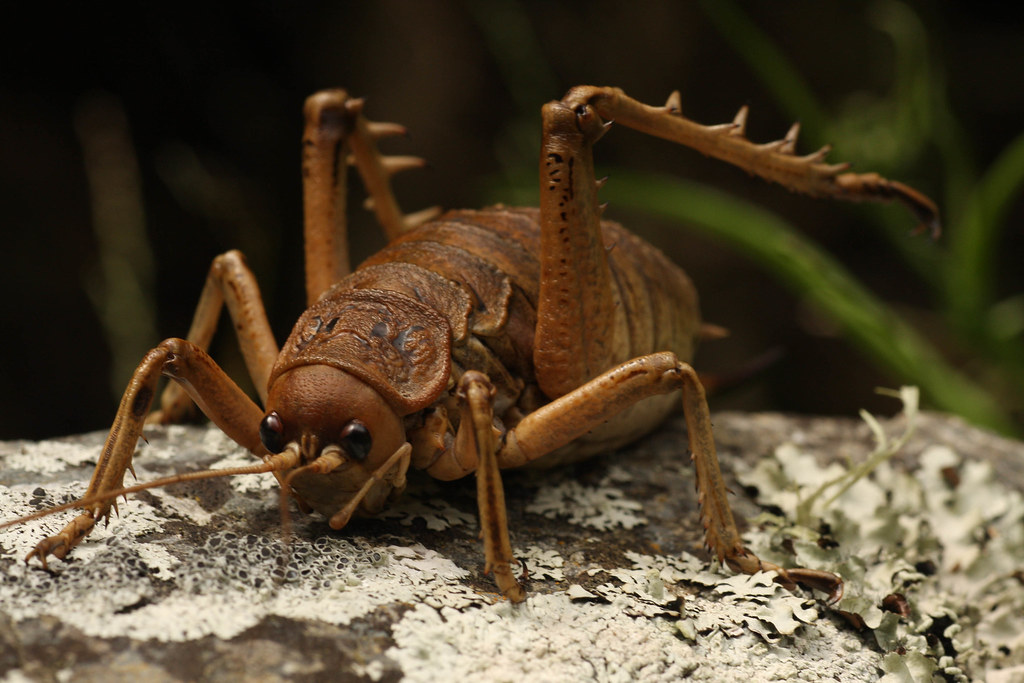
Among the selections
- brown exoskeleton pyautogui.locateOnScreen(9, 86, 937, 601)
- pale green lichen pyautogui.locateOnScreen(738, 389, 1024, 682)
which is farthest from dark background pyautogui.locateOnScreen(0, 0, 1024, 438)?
brown exoskeleton pyautogui.locateOnScreen(9, 86, 937, 601)

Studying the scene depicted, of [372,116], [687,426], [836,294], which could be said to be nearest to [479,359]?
[687,426]

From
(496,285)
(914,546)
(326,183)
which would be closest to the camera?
(496,285)

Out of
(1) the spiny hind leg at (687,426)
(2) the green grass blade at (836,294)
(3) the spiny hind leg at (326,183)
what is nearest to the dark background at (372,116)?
(2) the green grass blade at (836,294)

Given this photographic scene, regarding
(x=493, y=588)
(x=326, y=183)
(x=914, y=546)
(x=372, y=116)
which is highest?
(x=372, y=116)

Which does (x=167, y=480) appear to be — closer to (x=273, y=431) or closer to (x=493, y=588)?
(x=273, y=431)

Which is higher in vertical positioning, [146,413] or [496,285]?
[496,285]

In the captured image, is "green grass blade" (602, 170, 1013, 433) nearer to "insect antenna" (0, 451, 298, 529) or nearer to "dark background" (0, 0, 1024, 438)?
"dark background" (0, 0, 1024, 438)

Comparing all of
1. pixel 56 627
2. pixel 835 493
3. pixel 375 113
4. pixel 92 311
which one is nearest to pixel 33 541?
pixel 56 627

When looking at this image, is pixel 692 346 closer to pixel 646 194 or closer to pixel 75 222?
pixel 646 194
